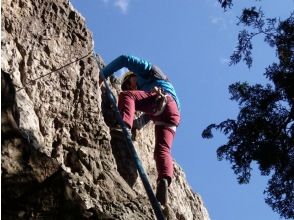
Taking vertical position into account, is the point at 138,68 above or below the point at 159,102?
above

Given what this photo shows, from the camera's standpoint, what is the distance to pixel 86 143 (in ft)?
20.3

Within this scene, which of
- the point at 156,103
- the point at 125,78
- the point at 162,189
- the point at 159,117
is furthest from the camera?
the point at 125,78

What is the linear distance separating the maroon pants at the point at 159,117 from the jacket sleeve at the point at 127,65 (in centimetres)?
57

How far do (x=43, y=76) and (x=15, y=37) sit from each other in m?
0.56

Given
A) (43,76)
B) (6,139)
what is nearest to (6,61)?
(43,76)

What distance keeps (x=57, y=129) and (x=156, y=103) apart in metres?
1.68

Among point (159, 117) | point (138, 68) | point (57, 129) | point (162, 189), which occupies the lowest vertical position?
point (162, 189)

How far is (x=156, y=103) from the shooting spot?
23.9ft

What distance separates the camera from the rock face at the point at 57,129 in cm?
370

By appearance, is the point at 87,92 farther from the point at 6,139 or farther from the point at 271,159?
the point at 6,139

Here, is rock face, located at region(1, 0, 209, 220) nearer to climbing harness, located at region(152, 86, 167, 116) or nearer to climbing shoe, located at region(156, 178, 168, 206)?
→ climbing shoe, located at region(156, 178, 168, 206)

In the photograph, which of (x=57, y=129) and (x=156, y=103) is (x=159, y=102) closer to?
(x=156, y=103)

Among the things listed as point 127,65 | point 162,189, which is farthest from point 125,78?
point 162,189

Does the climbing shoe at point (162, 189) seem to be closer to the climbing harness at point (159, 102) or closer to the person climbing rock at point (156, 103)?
the person climbing rock at point (156, 103)
